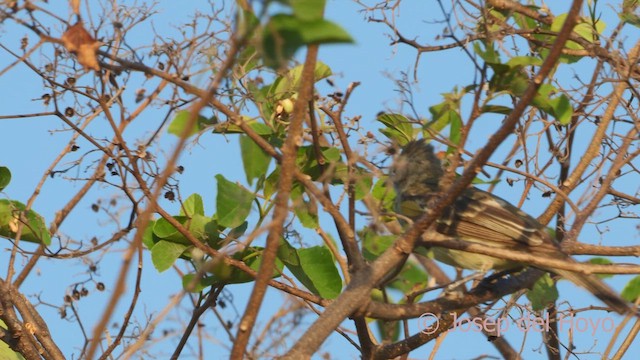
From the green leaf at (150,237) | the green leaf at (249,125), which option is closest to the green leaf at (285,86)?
the green leaf at (249,125)

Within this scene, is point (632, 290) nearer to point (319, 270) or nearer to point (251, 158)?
point (319, 270)

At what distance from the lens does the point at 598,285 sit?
471 cm

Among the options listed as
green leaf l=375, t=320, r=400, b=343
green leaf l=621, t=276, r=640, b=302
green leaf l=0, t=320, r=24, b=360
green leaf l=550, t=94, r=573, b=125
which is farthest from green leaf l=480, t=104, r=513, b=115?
green leaf l=0, t=320, r=24, b=360

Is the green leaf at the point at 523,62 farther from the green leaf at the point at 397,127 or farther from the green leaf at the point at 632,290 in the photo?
the green leaf at the point at 632,290

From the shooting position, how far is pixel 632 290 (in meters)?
4.93

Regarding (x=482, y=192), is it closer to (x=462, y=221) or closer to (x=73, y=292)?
(x=462, y=221)

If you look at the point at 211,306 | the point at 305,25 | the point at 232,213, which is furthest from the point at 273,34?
the point at 211,306

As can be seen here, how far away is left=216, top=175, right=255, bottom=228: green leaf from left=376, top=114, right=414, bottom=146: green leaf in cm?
86

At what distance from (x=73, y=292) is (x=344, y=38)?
12.8ft

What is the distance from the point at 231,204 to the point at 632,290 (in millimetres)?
2427

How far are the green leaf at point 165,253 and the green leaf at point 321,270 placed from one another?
0.59 metres

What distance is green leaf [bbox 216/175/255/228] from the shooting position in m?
3.92

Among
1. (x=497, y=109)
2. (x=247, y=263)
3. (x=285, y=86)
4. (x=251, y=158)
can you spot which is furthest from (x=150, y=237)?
(x=497, y=109)

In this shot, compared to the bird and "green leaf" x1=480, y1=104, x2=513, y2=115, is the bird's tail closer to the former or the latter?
the bird
